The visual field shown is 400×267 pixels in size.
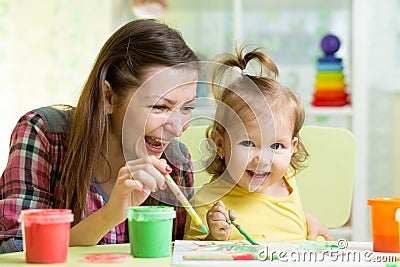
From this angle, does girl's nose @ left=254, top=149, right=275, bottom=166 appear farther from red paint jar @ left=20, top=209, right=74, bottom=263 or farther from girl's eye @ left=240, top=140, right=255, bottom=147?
red paint jar @ left=20, top=209, right=74, bottom=263

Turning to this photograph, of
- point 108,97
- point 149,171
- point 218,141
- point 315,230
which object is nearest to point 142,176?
point 149,171

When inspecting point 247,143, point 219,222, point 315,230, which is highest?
point 247,143

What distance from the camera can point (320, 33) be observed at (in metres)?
3.33

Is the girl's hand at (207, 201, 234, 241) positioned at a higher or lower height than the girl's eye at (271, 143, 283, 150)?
lower

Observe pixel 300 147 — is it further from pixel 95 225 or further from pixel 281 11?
pixel 281 11

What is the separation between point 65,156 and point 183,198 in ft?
1.39

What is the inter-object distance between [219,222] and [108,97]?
Answer: 0.38 metres

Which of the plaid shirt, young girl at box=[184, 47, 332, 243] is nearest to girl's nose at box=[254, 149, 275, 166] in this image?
young girl at box=[184, 47, 332, 243]

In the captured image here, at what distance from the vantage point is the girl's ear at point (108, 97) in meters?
1.45

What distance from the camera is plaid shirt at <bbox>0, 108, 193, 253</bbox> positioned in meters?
1.37

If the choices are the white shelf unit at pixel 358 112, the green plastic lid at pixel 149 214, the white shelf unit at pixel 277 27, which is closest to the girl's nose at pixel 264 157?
the green plastic lid at pixel 149 214

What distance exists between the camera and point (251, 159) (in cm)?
135

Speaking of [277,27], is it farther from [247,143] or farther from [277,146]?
[247,143]

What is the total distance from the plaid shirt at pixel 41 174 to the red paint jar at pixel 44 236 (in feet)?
1.13
